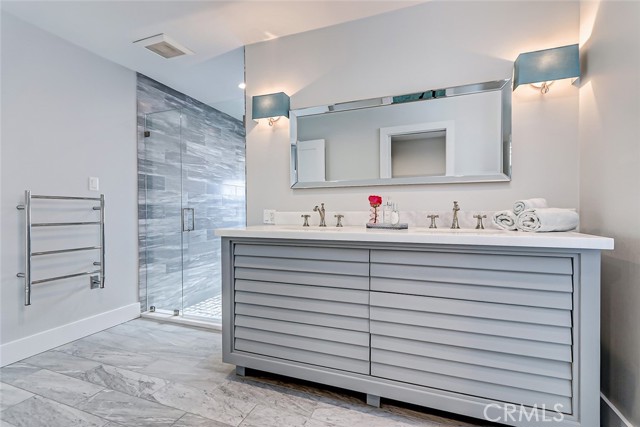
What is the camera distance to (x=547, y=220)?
1399 mm

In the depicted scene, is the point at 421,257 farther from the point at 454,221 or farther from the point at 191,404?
the point at 191,404

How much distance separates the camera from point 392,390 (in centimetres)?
142

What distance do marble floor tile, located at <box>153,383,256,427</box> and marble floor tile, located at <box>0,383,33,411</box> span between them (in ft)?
2.36

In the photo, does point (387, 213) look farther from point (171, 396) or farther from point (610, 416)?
point (171, 396)

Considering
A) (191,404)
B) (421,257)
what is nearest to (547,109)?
(421,257)

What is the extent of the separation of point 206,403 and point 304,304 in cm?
72

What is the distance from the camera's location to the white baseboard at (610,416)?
122cm

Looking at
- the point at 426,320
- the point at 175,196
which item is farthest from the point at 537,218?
the point at 175,196

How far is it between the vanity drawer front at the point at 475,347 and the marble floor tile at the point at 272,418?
43 centimetres

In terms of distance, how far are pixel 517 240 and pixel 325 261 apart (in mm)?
856

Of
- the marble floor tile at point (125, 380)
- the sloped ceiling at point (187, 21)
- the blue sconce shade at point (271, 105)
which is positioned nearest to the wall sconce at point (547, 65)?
the sloped ceiling at point (187, 21)

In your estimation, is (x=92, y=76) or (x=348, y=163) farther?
(x=92, y=76)

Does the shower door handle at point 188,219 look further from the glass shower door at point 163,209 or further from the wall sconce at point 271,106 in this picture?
the wall sconce at point 271,106

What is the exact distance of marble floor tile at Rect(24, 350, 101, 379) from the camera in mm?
1879
